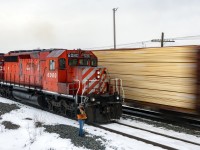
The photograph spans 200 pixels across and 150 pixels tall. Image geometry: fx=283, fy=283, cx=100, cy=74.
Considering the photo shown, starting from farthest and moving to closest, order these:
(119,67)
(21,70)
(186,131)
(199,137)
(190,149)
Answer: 1. (21,70)
2. (119,67)
3. (186,131)
4. (199,137)
5. (190,149)

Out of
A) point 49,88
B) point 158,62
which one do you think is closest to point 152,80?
point 158,62

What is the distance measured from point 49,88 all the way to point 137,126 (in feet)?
16.1

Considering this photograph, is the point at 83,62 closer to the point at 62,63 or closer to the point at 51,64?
the point at 62,63

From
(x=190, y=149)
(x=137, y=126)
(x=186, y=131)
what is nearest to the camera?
(x=190, y=149)

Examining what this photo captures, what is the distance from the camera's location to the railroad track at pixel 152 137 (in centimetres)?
882

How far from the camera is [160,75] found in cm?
1291

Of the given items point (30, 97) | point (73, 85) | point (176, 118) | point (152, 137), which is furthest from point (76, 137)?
point (30, 97)

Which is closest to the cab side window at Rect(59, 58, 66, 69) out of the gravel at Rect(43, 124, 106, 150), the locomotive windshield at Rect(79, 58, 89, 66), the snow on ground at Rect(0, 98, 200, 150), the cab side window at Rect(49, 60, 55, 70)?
the cab side window at Rect(49, 60, 55, 70)

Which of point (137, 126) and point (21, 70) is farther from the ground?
point (21, 70)

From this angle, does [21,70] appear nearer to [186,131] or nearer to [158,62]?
[158,62]

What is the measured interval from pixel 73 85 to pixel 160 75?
13.1ft

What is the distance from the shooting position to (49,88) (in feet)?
46.0

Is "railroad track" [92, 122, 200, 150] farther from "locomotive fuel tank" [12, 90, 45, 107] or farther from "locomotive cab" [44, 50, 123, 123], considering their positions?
"locomotive fuel tank" [12, 90, 45, 107]

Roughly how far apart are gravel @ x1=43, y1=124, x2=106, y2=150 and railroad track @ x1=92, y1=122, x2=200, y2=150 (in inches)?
49.5
